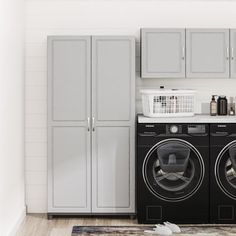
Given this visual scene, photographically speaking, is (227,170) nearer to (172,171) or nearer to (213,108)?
(172,171)

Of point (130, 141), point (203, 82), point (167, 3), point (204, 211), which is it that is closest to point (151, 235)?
point (204, 211)

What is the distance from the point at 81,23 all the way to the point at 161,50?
0.94 meters

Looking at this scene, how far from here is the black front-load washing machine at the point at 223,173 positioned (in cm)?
535

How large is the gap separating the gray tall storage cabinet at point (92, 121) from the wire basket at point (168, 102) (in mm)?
186

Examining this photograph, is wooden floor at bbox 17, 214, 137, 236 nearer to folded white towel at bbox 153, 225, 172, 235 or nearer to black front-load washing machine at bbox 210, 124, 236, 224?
folded white towel at bbox 153, 225, 172, 235

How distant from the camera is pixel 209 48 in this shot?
5.58 meters

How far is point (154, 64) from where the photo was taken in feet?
18.3

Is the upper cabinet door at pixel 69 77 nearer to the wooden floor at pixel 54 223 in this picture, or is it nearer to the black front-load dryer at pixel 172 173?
the black front-load dryer at pixel 172 173

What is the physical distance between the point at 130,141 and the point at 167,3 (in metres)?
1.54

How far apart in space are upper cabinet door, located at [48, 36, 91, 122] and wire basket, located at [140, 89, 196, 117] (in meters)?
0.61

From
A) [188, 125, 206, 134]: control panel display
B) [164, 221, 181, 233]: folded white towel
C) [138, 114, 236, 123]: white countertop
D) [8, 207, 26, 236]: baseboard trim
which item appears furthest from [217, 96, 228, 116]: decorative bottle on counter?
[8, 207, 26, 236]: baseboard trim

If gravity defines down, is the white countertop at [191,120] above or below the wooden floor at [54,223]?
above

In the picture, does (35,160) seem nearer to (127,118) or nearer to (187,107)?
(127,118)

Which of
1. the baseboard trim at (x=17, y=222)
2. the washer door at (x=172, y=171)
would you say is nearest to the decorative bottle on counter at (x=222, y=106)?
the washer door at (x=172, y=171)
